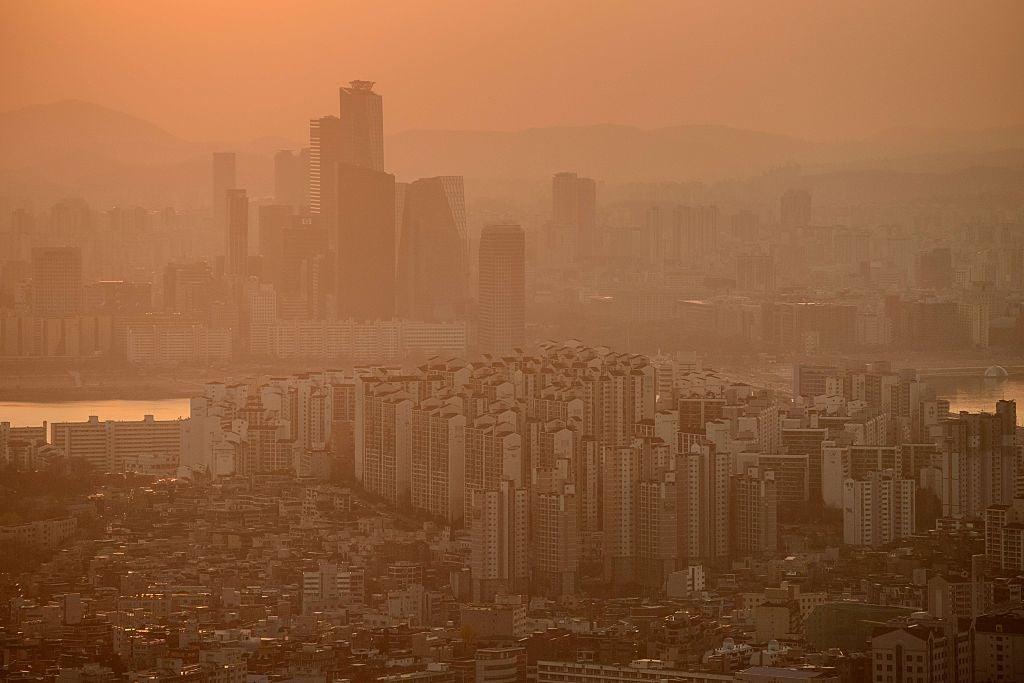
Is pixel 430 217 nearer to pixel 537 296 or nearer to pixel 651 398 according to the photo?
pixel 537 296

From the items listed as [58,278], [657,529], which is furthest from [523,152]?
[657,529]

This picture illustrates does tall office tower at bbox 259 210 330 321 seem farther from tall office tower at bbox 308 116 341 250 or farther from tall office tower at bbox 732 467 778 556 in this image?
tall office tower at bbox 732 467 778 556

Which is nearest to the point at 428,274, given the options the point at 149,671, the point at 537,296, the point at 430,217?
the point at 430,217

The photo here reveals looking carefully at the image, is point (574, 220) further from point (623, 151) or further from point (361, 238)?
point (361, 238)

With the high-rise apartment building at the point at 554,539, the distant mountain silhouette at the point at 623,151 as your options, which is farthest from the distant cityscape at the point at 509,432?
the distant mountain silhouette at the point at 623,151

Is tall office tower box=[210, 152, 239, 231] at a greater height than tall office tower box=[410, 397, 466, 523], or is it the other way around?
tall office tower box=[210, 152, 239, 231]

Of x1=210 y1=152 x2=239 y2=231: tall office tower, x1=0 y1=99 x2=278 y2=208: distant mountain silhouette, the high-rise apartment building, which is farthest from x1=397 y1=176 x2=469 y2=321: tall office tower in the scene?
the high-rise apartment building
